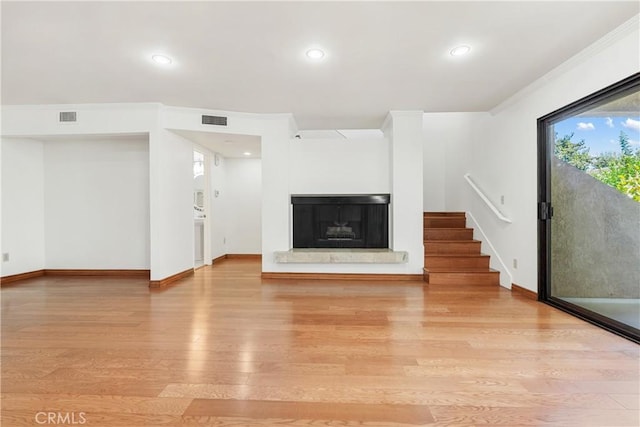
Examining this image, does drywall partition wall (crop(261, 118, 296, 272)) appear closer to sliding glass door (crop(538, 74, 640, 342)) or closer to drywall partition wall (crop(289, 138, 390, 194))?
drywall partition wall (crop(289, 138, 390, 194))

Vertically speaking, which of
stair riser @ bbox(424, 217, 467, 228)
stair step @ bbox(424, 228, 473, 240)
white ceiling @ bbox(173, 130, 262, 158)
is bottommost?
stair step @ bbox(424, 228, 473, 240)

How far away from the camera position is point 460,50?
2.69 m

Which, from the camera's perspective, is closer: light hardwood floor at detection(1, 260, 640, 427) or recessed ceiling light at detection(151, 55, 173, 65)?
light hardwood floor at detection(1, 260, 640, 427)

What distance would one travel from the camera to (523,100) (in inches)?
144

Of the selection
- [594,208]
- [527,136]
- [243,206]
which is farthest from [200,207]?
[594,208]

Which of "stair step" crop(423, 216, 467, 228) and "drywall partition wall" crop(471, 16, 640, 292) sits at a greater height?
"drywall partition wall" crop(471, 16, 640, 292)

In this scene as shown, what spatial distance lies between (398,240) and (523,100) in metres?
2.32

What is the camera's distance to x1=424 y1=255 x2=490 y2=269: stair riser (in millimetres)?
4344

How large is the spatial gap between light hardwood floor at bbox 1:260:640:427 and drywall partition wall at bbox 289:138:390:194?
197 cm

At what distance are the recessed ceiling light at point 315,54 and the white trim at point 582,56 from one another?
2292 millimetres

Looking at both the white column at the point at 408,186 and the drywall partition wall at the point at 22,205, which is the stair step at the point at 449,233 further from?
the drywall partition wall at the point at 22,205

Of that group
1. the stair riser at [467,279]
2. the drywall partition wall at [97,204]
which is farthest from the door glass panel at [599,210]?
the drywall partition wall at [97,204]

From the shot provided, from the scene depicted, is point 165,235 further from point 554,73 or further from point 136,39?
point 554,73

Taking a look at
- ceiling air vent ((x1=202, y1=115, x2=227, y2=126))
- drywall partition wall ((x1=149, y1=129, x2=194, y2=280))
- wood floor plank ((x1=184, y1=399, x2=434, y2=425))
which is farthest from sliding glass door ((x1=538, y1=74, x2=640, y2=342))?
drywall partition wall ((x1=149, y1=129, x2=194, y2=280))
